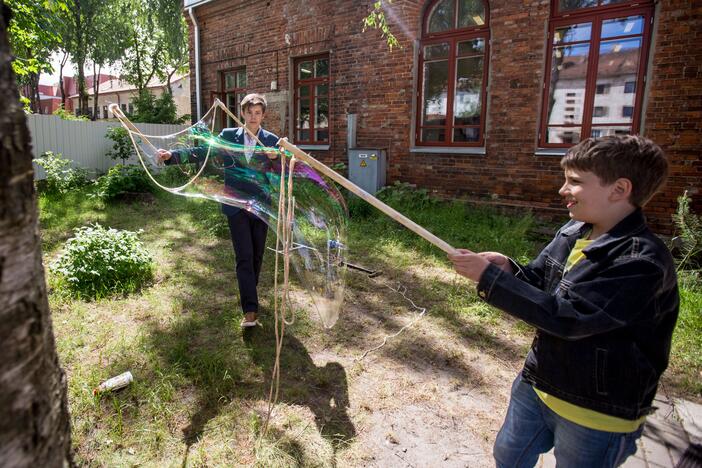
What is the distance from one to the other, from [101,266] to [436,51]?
6887mm

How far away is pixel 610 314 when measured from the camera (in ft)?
4.40

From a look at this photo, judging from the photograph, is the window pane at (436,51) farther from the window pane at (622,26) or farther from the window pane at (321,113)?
the window pane at (321,113)

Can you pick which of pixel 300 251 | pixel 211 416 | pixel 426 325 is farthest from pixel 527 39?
pixel 211 416

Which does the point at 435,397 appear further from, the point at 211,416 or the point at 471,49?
the point at 471,49

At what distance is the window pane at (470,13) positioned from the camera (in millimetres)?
8016

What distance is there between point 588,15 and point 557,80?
997mm

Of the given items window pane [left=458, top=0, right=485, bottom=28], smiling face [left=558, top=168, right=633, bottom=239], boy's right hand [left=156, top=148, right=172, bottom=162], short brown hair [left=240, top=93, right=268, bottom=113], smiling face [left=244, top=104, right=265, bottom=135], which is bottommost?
smiling face [left=558, top=168, right=633, bottom=239]

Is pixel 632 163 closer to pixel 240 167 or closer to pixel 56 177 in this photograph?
pixel 240 167

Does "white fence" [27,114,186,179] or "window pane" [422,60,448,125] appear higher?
"window pane" [422,60,448,125]

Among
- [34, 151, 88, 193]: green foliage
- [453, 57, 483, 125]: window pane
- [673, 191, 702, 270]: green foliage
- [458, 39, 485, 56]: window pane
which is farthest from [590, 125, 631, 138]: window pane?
[34, 151, 88, 193]: green foliage

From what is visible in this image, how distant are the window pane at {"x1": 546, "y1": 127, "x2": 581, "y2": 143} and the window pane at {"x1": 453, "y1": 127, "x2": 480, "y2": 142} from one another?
1.27 meters

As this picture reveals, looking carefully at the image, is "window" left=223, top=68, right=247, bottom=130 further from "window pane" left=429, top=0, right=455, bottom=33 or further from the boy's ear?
the boy's ear

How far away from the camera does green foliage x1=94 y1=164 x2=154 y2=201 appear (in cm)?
927

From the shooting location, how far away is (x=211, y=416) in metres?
2.77
